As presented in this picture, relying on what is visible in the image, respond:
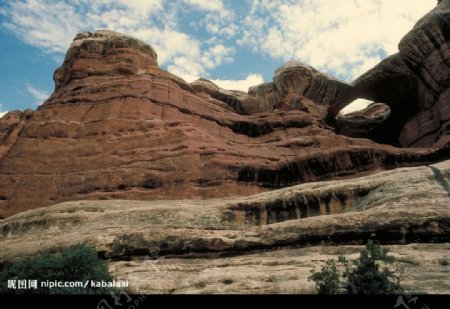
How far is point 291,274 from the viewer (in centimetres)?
1243

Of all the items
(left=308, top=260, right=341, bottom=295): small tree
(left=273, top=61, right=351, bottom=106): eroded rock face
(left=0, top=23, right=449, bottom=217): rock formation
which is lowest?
(left=308, top=260, right=341, bottom=295): small tree

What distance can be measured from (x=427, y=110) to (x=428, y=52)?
17.6 ft

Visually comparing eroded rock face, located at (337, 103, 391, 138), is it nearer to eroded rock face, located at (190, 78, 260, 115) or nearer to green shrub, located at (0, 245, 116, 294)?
eroded rock face, located at (190, 78, 260, 115)

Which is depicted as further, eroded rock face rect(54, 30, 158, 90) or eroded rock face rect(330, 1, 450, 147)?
eroded rock face rect(54, 30, 158, 90)

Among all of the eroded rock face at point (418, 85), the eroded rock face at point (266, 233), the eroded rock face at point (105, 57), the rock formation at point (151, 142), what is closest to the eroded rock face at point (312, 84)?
the rock formation at point (151, 142)

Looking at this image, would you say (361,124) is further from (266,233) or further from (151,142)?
(266,233)

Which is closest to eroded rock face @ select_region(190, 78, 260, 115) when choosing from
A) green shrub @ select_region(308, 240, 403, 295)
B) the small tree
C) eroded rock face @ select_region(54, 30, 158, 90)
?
eroded rock face @ select_region(54, 30, 158, 90)

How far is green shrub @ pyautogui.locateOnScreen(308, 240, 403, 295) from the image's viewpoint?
420 inches

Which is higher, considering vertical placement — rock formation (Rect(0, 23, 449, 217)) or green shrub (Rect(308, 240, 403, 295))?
rock formation (Rect(0, 23, 449, 217))

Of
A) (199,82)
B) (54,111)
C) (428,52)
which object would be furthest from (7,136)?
(428,52)

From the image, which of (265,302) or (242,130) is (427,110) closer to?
(242,130)

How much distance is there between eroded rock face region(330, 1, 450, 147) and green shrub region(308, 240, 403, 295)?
90.9 feet

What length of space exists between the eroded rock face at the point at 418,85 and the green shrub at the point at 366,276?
27700mm

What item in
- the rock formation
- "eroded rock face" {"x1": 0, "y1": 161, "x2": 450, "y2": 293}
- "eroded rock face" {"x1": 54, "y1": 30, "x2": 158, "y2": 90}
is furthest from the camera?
"eroded rock face" {"x1": 54, "y1": 30, "x2": 158, "y2": 90}
